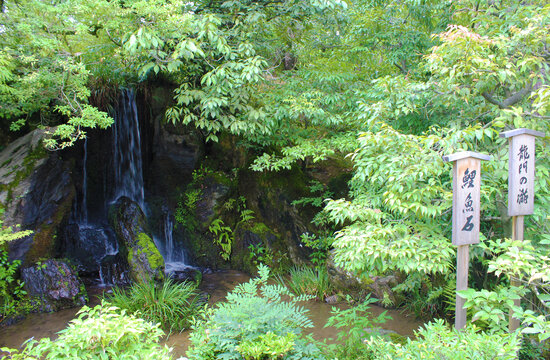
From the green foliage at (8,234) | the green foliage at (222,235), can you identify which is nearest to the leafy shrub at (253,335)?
the green foliage at (8,234)

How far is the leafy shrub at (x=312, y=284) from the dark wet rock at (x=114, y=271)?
3.22 metres

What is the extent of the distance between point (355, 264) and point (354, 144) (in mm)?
2553

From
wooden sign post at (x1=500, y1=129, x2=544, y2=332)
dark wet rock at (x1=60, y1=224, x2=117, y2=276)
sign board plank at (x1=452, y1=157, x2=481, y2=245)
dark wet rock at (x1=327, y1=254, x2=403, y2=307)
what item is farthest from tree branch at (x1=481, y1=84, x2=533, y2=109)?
dark wet rock at (x1=60, y1=224, x2=117, y2=276)

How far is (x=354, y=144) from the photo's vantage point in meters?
5.59

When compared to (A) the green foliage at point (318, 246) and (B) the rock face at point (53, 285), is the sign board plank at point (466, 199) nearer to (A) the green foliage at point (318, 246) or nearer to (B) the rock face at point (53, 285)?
(A) the green foliage at point (318, 246)

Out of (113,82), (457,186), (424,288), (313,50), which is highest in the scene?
(313,50)

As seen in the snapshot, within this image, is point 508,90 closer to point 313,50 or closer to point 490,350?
point 490,350

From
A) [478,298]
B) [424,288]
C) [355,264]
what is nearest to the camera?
[478,298]

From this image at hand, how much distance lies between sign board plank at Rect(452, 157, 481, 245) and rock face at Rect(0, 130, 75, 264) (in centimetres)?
696

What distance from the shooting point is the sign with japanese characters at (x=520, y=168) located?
3.27 meters

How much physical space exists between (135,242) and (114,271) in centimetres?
75

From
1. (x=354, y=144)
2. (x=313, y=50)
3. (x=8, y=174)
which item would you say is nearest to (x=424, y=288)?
(x=354, y=144)

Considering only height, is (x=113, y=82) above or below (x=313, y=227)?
above

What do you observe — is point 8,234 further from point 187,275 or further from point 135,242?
point 187,275
